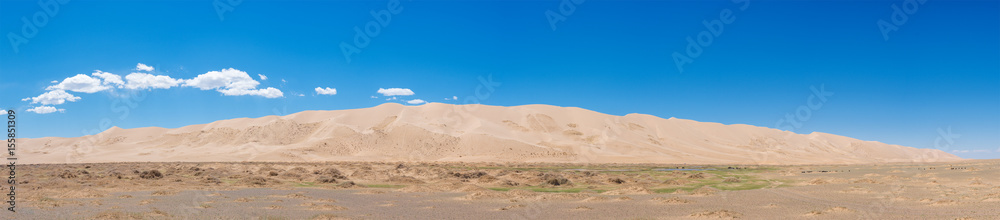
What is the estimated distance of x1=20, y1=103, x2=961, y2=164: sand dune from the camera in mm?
120562

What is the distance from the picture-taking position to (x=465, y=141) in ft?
437

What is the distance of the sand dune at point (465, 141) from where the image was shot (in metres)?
121

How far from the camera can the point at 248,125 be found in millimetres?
148750

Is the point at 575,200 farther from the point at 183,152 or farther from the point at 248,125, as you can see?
the point at 248,125

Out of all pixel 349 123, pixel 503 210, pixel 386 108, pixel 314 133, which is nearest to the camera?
pixel 503 210

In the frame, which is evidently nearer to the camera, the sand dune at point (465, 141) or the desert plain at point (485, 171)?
the desert plain at point (485, 171)

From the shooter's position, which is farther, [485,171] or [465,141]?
[465,141]

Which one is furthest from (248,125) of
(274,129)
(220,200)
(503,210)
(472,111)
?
(503,210)

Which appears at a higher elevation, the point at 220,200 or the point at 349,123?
the point at 349,123

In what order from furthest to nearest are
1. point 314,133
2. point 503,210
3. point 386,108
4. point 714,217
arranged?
1. point 386,108
2. point 314,133
3. point 503,210
4. point 714,217

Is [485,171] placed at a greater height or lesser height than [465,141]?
lesser

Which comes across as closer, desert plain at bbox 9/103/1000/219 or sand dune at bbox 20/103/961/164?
desert plain at bbox 9/103/1000/219

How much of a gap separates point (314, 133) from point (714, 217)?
434 ft

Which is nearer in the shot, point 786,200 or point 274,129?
point 786,200
